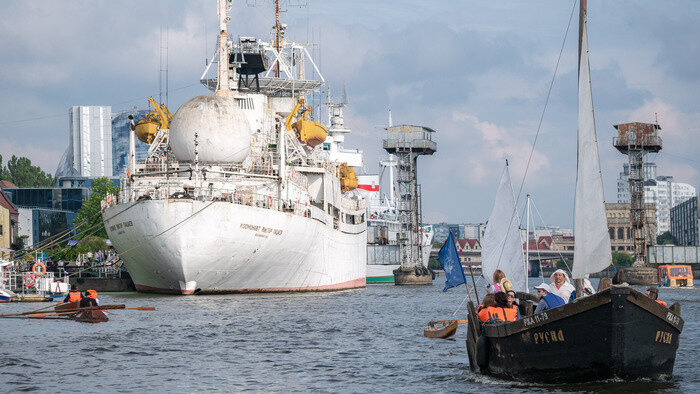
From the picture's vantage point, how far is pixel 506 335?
2097cm

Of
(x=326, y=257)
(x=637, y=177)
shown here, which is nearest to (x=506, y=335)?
(x=326, y=257)

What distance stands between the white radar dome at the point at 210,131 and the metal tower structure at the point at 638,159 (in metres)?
66.8

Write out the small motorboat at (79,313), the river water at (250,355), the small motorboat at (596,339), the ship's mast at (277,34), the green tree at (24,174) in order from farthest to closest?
the green tree at (24,174) → the ship's mast at (277,34) → the small motorboat at (79,313) → the river water at (250,355) → the small motorboat at (596,339)

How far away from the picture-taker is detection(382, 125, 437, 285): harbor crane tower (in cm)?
10544

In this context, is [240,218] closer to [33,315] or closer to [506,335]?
[33,315]

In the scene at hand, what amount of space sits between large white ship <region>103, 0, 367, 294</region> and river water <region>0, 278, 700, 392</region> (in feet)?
33.2

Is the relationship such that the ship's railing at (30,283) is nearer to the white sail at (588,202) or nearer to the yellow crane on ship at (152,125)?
the yellow crane on ship at (152,125)

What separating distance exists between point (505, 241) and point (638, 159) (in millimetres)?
92965

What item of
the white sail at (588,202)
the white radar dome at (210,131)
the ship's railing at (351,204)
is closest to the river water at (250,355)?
the white sail at (588,202)

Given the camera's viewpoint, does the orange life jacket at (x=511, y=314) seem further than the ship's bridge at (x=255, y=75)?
No

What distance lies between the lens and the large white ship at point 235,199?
54.1 m

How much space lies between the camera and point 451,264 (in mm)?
30734

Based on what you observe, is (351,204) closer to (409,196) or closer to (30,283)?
(409,196)

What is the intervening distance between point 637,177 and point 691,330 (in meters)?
82.4
